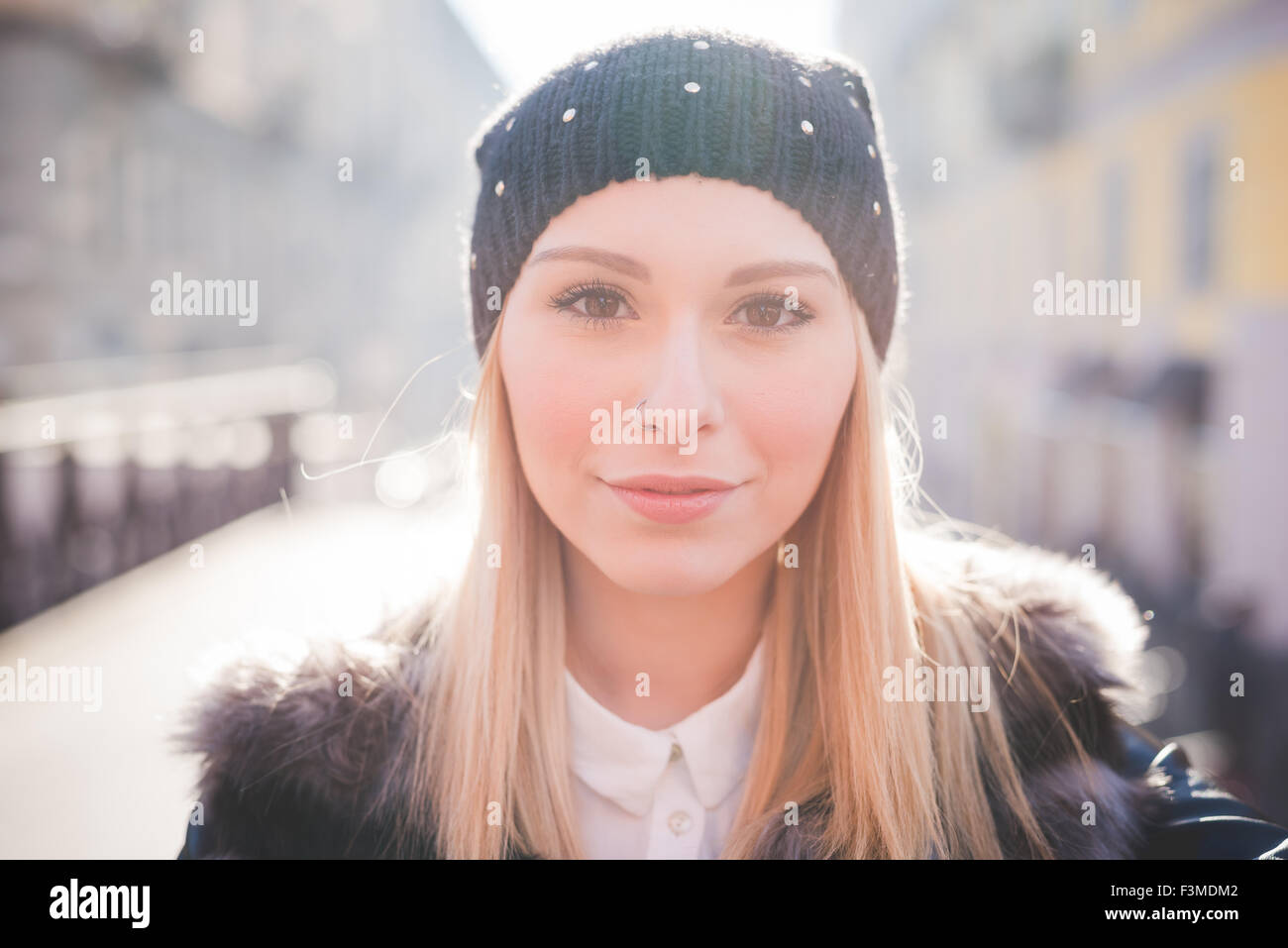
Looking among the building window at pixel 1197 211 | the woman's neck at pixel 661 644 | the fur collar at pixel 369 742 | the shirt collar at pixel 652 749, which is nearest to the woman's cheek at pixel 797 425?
the woman's neck at pixel 661 644

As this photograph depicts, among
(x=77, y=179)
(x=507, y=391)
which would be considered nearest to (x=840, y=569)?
(x=507, y=391)

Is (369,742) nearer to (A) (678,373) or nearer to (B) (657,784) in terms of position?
(B) (657,784)

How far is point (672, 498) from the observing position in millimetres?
1633

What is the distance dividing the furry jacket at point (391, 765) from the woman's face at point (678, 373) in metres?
0.58

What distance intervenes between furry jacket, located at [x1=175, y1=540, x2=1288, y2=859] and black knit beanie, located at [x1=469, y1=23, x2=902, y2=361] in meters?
0.82

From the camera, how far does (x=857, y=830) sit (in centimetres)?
170

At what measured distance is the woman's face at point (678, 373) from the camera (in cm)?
157

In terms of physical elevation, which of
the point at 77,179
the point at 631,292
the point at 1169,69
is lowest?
the point at 631,292

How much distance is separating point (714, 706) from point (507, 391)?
78 centimetres

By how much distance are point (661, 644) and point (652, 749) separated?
0.72 feet

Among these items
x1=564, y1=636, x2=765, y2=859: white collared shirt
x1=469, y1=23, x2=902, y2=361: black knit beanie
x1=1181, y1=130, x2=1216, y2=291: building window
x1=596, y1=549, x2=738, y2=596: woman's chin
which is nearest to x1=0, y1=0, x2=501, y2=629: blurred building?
x1=469, y1=23, x2=902, y2=361: black knit beanie

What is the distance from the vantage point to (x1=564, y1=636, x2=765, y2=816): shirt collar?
1775 millimetres

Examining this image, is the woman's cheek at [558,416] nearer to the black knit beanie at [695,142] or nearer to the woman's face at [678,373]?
the woman's face at [678,373]
